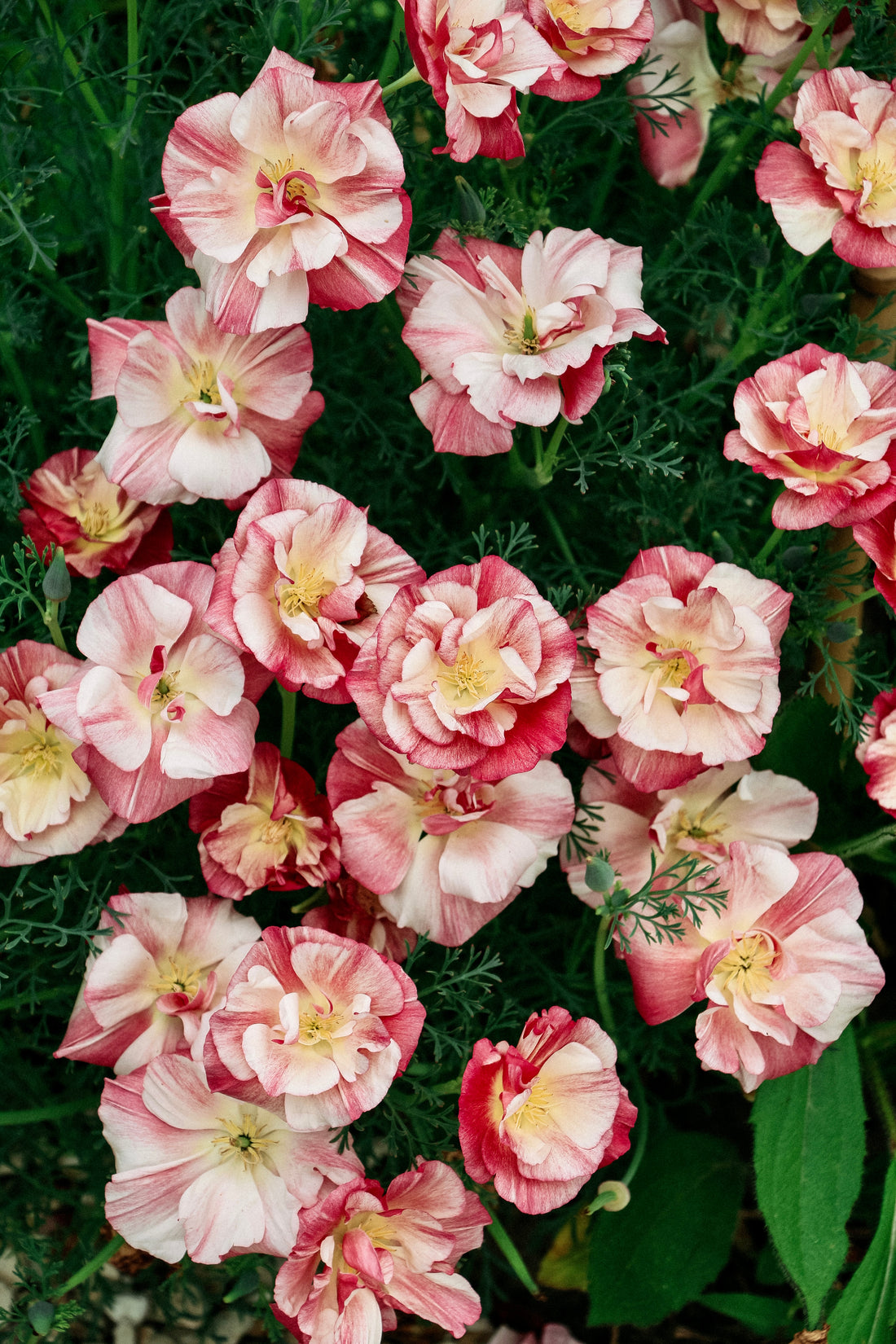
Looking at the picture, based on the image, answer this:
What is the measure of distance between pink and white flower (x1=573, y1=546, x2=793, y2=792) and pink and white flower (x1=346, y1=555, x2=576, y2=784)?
9 centimetres

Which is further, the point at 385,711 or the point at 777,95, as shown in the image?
the point at 777,95

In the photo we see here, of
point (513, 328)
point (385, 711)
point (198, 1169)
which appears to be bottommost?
point (198, 1169)

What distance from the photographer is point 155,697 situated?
88 cm

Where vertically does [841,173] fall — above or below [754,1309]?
above

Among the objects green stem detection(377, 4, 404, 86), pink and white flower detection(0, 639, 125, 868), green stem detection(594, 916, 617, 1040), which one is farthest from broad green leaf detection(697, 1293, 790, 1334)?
green stem detection(377, 4, 404, 86)

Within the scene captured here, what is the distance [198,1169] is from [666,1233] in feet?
2.07

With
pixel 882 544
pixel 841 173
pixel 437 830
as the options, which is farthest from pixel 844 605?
pixel 437 830

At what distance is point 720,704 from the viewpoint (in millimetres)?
889

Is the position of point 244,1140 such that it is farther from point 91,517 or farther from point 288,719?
point 91,517

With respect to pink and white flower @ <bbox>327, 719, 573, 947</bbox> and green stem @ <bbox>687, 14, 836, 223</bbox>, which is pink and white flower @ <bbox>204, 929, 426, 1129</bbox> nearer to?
pink and white flower @ <bbox>327, 719, 573, 947</bbox>

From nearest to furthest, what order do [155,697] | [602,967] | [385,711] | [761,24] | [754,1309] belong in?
1. [385,711]
2. [155,697]
3. [602,967]
4. [761,24]
5. [754,1309]

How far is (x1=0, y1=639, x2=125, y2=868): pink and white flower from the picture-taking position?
0.89 m

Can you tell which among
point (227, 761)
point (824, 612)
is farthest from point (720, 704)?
point (227, 761)

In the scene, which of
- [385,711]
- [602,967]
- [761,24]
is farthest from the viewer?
[761,24]
